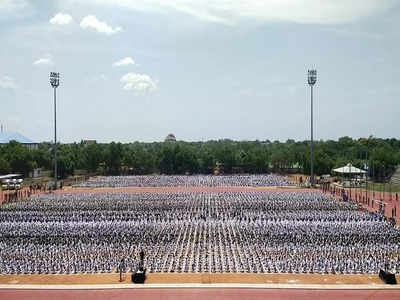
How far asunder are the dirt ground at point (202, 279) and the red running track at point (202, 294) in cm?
135

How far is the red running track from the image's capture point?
22469 millimetres

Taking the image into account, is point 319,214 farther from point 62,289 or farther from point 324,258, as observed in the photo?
point 62,289

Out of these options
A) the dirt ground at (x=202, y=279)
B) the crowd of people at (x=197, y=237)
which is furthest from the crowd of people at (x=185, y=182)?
the dirt ground at (x=202, y=279)

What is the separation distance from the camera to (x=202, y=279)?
25328mm

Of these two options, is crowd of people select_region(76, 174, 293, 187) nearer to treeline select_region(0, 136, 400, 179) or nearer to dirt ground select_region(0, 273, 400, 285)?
treeline select_region(0, 136, 400, 179)

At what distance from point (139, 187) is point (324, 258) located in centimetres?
5557

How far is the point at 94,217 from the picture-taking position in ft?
151

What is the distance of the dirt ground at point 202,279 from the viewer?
24969 millimetres

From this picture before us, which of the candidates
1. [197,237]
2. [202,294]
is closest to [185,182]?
[197,237]

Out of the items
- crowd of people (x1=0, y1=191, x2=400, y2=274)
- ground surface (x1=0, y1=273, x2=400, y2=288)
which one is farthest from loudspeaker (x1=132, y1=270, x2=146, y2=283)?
crowd of people (x1=0, y1=191, x2=400, y2=274)

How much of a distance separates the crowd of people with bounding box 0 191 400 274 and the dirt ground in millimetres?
882

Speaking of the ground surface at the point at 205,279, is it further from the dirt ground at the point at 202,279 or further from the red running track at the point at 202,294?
the red running track at the point at 202,294

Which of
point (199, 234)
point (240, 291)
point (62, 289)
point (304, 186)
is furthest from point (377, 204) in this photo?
point (62, 289)

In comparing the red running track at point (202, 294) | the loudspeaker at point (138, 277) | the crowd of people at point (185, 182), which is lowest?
the red running track at point (202, 294)
